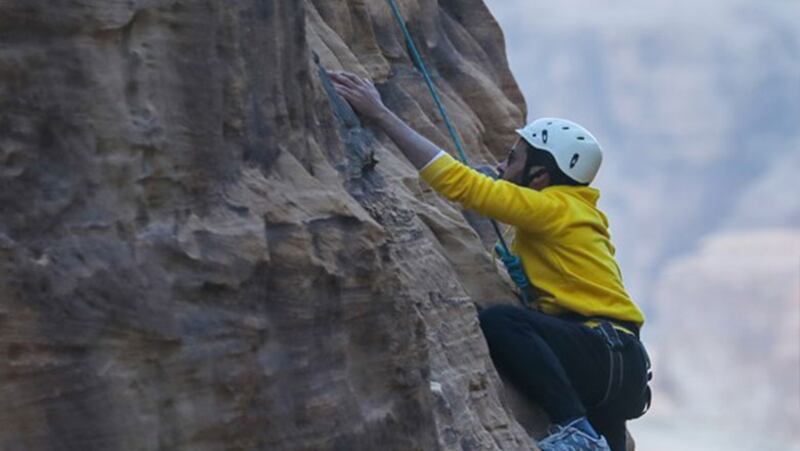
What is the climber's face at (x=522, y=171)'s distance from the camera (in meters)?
7.46

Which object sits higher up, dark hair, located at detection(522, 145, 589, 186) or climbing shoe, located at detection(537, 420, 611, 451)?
dark hair, located at detection(522, 145, 589, 186)

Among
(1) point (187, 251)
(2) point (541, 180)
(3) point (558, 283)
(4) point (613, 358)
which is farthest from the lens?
(2) point (541, 180)

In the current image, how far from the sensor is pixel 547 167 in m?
7.45

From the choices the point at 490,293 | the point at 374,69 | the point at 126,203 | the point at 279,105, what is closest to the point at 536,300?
the point at 490,293

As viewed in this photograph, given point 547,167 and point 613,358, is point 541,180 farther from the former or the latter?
point 613,358

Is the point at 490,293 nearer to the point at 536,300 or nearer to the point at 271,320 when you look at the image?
the point at 536,300

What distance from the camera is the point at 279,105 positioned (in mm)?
5805

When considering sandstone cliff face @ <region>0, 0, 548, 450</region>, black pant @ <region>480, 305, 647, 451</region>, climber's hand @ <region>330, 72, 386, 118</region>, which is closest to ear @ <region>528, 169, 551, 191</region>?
black pant @ <region>480, 305, 647, 451</region>

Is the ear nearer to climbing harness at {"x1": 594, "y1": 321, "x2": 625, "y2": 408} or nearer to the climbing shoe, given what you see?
climbing harness at {"x1": 594, "y1": 321, "x2": 625, "y2": 408}

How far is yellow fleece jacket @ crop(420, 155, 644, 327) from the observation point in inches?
276

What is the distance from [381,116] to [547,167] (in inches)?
34.1

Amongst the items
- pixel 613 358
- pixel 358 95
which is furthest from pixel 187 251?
pixel 613 358

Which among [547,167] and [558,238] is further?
[547,167]

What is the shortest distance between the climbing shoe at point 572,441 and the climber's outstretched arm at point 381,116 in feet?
4.06
